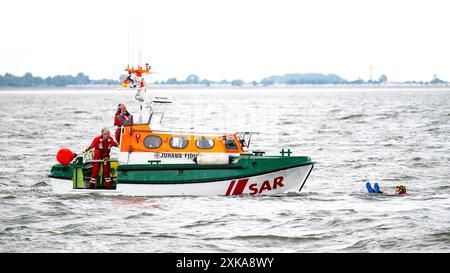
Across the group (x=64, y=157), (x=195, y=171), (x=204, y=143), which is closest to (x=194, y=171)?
(x=195, y=171)

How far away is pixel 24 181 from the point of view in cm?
2816

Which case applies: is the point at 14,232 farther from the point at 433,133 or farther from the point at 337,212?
the point at 433,133

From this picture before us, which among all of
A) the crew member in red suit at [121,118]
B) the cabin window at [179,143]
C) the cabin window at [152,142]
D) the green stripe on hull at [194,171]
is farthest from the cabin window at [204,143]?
the crew member in red suit at [121,118]

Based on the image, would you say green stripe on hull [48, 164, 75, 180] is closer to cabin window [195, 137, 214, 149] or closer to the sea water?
the sea water

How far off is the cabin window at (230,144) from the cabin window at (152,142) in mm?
1784

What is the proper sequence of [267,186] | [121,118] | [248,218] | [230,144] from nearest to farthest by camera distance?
1. [248,218]
2. [267,186]
3. [121,118]
4. [230,144]

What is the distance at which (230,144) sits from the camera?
2300cm

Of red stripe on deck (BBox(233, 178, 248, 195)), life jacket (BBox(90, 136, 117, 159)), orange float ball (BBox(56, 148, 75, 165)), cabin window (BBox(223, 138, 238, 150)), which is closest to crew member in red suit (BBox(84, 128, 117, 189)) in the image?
life jacket (BBox(90, 136, 117, 159))

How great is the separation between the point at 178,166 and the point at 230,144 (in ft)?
5.52

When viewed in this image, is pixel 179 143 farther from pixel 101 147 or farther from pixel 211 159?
pixel 101 147

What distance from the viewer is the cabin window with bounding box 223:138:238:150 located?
22.9m

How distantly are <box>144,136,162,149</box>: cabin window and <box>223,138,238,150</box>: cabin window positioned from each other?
1.78 metres

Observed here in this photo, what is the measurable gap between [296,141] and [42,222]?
27707 mm
